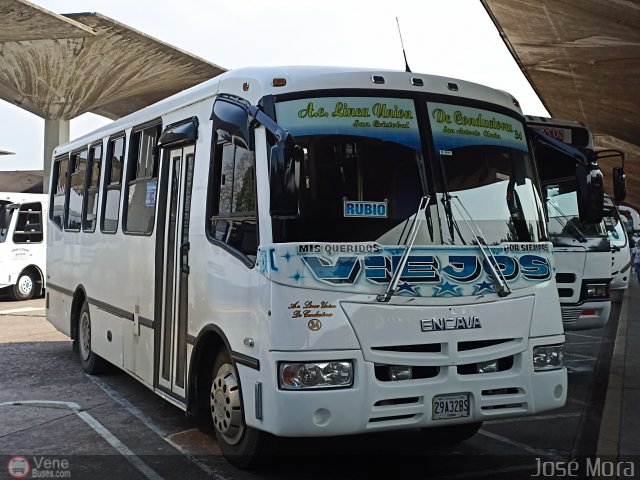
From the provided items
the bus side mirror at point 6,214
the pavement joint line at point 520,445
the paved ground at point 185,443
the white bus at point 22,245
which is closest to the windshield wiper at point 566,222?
the paved ground at point 185,443

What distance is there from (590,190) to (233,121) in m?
2.79

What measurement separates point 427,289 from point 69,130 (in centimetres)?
4000

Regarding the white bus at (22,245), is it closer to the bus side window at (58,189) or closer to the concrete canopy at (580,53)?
the bus side window at (58,189)

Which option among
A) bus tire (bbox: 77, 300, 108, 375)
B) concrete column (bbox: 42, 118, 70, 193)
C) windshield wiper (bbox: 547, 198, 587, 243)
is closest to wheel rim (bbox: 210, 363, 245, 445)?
bus tire (bbox: 77, 300, 108, 375)

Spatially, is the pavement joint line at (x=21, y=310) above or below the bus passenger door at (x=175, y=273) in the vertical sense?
below

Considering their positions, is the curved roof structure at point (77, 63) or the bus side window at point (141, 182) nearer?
the bus side window at point (141, 182)

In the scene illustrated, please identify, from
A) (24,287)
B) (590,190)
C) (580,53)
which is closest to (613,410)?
(590,190)

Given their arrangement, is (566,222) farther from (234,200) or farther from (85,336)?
(234,200)

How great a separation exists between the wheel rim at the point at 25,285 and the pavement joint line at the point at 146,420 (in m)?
12.0

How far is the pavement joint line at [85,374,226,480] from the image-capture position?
19.2 ft

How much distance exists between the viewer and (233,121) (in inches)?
226

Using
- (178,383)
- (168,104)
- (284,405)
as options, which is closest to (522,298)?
(284,405)

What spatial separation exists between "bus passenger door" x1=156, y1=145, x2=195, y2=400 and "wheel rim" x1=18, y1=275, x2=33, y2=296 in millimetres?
14878

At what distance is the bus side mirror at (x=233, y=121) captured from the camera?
18.2 feet
